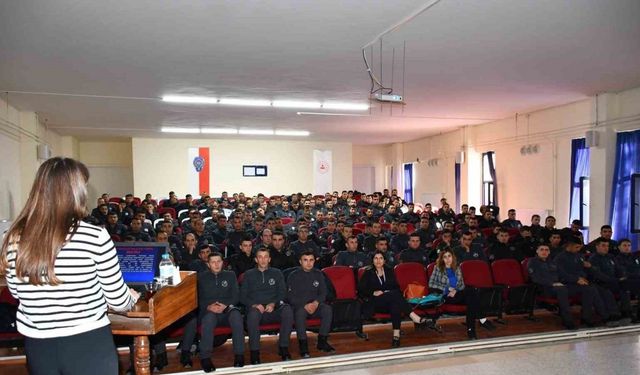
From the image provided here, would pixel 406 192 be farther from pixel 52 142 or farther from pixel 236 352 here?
pixel 236 352

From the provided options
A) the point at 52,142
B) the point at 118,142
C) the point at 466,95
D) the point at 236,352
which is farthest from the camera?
the point at 118,142

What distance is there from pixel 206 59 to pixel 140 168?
34.1ft

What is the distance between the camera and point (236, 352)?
4.18 m

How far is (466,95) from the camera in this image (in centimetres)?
833

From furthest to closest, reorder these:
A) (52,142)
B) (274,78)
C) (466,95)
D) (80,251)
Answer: (52,142)
(466,95)
(274,78)
(80,251)

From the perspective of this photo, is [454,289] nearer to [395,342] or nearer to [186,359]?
[395,342]

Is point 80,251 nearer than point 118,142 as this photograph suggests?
Yes

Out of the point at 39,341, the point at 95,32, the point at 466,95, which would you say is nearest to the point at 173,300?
the point at 39,341

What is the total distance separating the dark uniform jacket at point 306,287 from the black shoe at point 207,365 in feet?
3.41

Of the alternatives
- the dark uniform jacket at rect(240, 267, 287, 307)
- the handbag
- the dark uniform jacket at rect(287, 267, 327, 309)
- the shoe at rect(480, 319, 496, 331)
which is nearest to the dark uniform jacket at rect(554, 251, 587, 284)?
the shoe at rect(480, 319, 496, 331)

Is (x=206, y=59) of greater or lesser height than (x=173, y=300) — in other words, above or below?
above

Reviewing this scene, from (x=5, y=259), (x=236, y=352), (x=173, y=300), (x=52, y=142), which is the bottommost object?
(x=236, y=352)

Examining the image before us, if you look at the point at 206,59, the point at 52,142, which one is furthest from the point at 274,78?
the point at 52,142

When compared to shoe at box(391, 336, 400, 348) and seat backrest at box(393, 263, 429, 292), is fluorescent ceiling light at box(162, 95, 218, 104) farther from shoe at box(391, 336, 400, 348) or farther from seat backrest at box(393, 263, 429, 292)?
shoe at box(391, 336, 400, 348)
